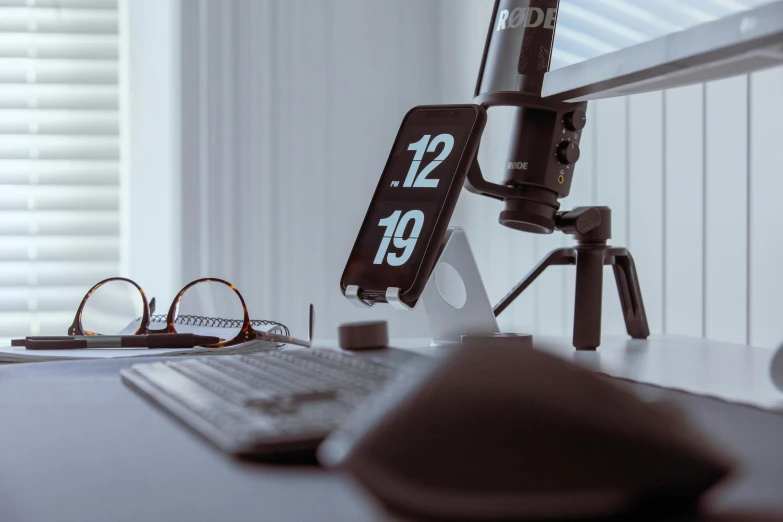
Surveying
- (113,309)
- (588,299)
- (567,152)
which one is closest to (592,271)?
(588,299)

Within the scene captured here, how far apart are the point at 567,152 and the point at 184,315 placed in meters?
0.57

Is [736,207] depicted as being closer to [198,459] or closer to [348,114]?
[198,459]

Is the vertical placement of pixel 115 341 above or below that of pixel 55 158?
below

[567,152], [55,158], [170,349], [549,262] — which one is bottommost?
[170,349]

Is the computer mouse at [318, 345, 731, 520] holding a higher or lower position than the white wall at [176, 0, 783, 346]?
lower

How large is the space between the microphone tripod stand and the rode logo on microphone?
253 millimetres

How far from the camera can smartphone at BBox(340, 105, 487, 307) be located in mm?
970

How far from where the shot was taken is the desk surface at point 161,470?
316 millimetres

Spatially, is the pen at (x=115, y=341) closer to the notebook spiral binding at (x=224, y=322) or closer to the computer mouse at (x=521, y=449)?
the notebook spiral binding at (x=224, y=322)

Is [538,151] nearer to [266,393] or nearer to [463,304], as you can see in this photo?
[463,304]

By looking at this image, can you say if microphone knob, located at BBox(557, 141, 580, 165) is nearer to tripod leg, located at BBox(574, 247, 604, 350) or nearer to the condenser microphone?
the condenser microphone

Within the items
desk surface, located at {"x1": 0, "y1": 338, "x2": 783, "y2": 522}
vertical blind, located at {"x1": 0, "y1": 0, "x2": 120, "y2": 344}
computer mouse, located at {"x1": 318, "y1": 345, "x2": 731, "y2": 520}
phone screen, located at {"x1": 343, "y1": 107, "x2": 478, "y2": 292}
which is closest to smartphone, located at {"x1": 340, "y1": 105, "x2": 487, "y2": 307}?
phone screen, located at {"x1": 343, "y1": 107, "x2": 478, "y2": 292}

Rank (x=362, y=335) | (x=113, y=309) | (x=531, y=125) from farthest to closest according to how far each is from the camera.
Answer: (x=113, y=309) → (x=531, y=125) → (x=362, y=335)

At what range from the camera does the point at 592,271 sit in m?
1.03
